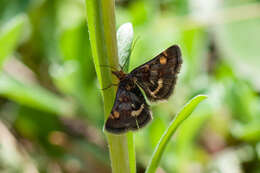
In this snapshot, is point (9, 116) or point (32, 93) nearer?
point (32, 93)

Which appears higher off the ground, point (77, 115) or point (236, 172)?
point (77, 115)

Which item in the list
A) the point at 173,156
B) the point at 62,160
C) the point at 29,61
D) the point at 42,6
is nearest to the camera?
the point at 173,156

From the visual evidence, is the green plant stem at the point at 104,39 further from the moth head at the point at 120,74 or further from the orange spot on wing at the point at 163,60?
the orange spot on wing at the point at 163,60

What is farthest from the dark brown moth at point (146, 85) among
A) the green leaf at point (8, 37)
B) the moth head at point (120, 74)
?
the green leaf at point (8, 37)

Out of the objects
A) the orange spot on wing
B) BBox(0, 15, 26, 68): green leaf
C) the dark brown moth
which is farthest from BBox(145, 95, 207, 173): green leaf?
BBox(0, 15, 26, 68): green leaf

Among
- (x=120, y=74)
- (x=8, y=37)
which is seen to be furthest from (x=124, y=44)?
(x=8, y=37)

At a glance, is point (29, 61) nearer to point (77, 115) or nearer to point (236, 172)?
Result: point (77, 115)

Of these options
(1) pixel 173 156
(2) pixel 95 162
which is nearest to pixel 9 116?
(2) pixel 95 162

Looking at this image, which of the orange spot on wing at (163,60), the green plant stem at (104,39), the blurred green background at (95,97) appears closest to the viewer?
the green plant stem at (104,39)

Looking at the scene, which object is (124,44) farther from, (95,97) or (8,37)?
(95,97)
